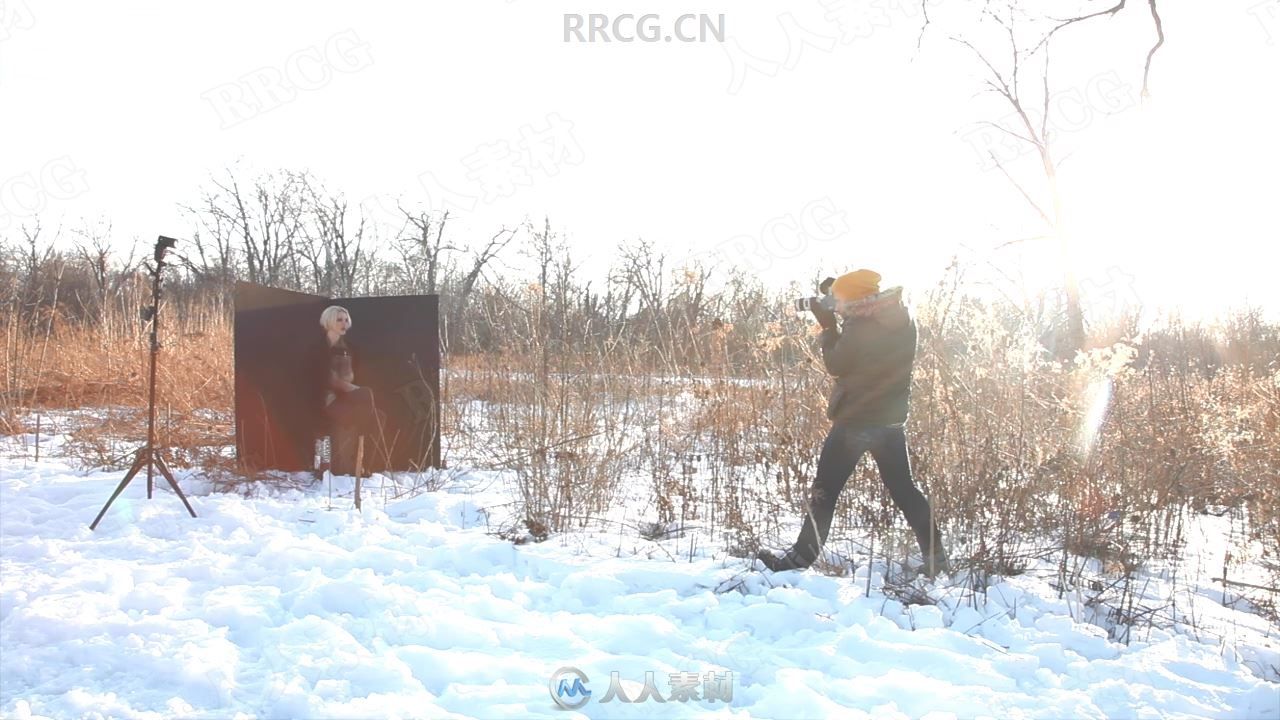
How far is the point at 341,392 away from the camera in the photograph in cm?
686

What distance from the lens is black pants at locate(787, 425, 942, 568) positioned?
161 inches

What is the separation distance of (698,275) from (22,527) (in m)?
4.93

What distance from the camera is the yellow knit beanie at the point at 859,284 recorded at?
4.09m

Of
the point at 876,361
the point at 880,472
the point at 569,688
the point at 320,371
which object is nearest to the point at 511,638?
the point at 569,688

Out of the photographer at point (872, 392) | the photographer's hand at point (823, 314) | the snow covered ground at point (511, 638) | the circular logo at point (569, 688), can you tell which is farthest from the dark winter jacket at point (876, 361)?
the circular logo at point (569, 688)

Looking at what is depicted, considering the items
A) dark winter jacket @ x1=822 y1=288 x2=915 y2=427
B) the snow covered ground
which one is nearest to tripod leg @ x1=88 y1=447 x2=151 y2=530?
the snow covered ground

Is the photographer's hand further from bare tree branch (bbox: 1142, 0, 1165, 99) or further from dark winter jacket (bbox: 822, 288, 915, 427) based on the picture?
bare tree branch (bbox: 1142, 0, 1165, 99)

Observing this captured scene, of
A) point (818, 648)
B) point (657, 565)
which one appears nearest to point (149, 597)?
point (657, 565)

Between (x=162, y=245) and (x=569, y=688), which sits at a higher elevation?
(x=162, y=245)

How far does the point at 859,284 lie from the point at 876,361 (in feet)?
1.45

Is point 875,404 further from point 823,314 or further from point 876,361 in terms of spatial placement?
point 823,314

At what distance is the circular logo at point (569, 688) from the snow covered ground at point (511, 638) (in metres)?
0.02

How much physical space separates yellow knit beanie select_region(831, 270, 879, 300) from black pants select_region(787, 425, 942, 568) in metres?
0.75

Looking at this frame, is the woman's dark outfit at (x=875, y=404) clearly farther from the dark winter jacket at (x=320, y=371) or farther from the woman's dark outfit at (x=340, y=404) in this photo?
the dark winter jacket at (x=320, y=371)
